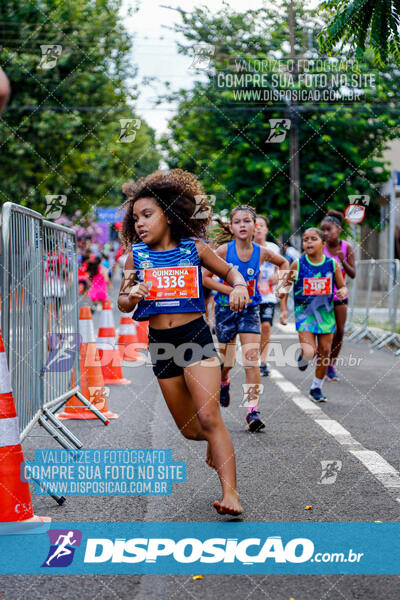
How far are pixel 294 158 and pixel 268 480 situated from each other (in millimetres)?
19790

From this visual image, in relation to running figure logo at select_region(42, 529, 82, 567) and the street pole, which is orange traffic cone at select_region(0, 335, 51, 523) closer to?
running figure logo at select_region(42, 529, 82, 567)

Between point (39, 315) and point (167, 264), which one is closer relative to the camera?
point (167, 264)

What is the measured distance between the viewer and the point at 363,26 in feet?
24.6

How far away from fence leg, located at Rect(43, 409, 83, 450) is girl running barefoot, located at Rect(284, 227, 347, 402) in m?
3.20

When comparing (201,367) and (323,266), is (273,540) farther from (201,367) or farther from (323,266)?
(323,266)

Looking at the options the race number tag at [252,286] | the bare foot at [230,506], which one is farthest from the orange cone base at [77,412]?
the bare foot at [230,506]

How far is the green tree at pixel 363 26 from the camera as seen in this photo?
24.0 feet

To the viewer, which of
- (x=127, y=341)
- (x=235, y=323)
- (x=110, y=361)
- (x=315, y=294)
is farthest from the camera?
(x=127, y=341)

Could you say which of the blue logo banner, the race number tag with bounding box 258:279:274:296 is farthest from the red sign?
the blue logo banner

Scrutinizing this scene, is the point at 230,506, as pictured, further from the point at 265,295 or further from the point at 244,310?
the point at 265,295

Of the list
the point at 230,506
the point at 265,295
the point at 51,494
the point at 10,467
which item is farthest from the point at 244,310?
the point at 10,467

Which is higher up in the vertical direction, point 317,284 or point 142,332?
point 317,284

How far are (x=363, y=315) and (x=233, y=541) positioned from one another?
42.6ft

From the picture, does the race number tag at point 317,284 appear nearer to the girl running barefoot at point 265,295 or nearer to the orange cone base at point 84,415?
the girl running barefoot at point 265,295
